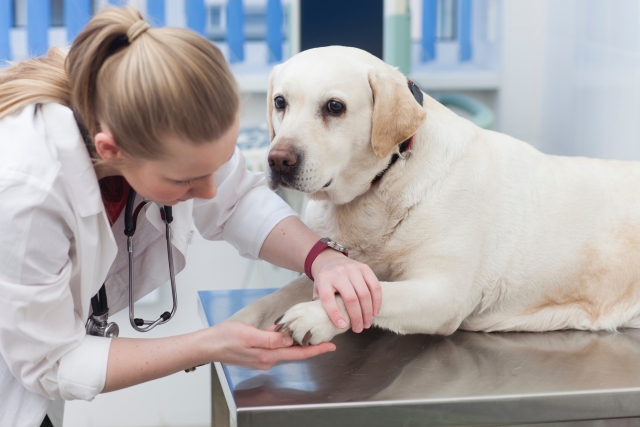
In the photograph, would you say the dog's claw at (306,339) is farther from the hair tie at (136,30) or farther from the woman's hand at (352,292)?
the hair tie at (136,30)

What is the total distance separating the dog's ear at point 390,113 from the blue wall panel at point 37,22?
1.97 meters

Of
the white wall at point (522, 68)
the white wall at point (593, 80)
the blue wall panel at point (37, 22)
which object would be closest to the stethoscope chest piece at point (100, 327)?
the white wall at point (593, 80)

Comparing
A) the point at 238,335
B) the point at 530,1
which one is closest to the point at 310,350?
the point at 238,335

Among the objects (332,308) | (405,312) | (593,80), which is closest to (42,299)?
(332,308)

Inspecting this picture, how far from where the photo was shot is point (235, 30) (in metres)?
2.92

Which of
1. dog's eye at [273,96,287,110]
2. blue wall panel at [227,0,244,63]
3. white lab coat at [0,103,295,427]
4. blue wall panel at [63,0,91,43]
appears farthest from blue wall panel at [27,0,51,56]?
white lab coat at [0,103,295,427]

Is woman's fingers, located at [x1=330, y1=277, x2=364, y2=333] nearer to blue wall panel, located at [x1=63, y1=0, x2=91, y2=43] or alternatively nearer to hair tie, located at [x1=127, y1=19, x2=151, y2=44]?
hair tie, located at [x1=127, y1=19, x2=151, y2=44]

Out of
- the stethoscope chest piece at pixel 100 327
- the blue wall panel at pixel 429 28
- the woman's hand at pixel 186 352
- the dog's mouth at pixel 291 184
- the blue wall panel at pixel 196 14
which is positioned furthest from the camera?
the blue wall panel at pixel 429 28

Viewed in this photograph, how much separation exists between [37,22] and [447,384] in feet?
7.76

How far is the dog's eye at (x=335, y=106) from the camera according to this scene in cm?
119

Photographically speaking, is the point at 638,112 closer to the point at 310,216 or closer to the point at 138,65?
the point at 310,216

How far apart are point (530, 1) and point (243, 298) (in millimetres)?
2107

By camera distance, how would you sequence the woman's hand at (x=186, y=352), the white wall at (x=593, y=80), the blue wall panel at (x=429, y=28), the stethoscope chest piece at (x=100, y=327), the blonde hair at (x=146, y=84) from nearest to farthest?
1. the blonde hair at (x=146, y=84)
2. the woman's hand at (x=186, y=352)
3. the stethoscope chest piece at (x=100, y=327)
4. the white wall at (x=593, y=80)
5. the blue wall panel at (x=429, y=28)

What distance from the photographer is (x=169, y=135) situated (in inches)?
33.8
